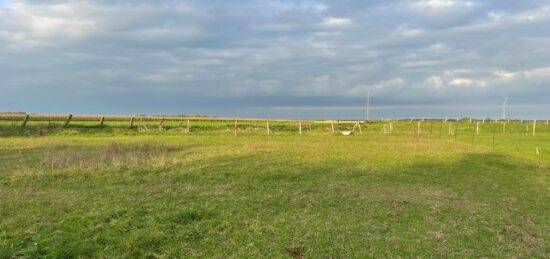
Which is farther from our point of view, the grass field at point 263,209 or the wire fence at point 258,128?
the wire fence at point 258,128

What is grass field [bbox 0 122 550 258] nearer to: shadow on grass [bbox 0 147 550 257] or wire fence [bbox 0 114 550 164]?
shadow on grass [bbox 0 147 550 257]

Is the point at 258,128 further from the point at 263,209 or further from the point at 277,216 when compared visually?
the point at 277,216

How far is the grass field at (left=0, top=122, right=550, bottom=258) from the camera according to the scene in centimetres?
624

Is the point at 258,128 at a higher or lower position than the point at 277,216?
higher

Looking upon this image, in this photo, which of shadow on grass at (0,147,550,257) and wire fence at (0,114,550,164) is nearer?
shadow on grass at (0,147,550,257)

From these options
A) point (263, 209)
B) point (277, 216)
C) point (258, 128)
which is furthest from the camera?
point (258, 128)

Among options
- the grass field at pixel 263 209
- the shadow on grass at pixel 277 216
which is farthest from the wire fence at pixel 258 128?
the shadow on grass at pixel 277 216

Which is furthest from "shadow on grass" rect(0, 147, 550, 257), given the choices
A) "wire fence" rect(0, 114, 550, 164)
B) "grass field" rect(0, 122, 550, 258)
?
"wire fence" rect(0, 114, 550, 164)

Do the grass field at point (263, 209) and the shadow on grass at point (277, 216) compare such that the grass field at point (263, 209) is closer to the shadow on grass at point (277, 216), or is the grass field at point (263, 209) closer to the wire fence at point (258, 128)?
the shadow on grass at point (277, 216)

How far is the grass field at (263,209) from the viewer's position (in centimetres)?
624

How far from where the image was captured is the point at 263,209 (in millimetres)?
8422

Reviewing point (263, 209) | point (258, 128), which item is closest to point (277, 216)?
point (263, 209)

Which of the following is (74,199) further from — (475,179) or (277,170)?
(475,179)

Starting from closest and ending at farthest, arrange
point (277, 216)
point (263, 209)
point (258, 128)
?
1. point (277, 216)
2. point (263, 209)
3. point (258, 128)
